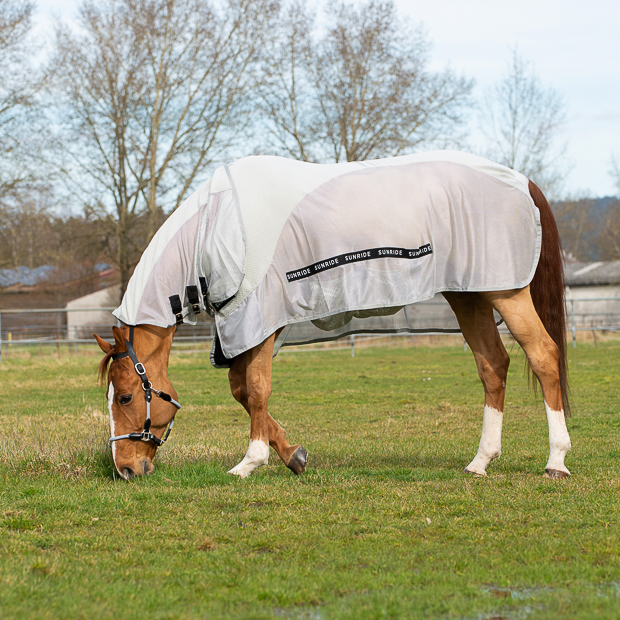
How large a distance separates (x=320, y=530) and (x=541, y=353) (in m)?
2.18

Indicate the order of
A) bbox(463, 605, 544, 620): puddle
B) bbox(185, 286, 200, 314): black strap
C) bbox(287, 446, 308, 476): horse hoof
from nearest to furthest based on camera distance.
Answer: bbox(463, 605, 544, 620): puddle < bbox(185, 286, 200, 314): black strap < bbox(287, 446, 308, 476): horse hoof

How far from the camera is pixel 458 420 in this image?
8344 mm

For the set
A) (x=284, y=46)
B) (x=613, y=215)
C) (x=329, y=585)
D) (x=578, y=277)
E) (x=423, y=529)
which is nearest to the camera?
(x=329, y=585)

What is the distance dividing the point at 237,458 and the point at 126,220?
78.7 ft

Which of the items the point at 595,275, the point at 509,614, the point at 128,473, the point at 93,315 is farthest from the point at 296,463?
the point at 595,275

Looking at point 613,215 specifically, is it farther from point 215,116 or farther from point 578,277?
point 215,116

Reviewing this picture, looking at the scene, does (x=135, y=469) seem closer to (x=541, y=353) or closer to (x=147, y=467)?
(x=147, y=467)

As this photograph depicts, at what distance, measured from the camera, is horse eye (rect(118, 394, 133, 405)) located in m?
4.71

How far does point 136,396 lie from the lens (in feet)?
15.5

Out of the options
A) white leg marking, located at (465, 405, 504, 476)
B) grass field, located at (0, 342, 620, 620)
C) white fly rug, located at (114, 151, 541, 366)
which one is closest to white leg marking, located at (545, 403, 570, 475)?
grass field, located at (0, 342, 620, 620)

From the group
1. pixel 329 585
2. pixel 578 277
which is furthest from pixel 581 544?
pixel 578 277

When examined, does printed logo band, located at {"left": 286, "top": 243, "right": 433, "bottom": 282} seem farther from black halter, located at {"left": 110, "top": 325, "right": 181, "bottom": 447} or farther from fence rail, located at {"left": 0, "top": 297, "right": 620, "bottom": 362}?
fence rail, located at {"left": 0, "top": 297, "right": 620, "bottom": 362}

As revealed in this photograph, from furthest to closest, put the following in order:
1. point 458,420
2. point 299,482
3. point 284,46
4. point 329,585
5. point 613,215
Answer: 1. point 613,215
2. point 284,46
3. point 458,420
4. point 299,482
5. point 329,585

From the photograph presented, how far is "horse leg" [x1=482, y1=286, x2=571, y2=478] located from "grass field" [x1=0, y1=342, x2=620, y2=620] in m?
0.26
